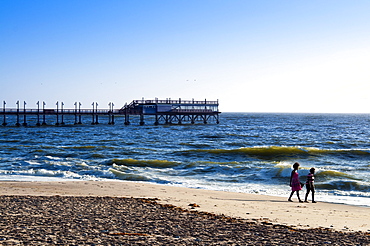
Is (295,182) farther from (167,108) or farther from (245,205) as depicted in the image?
(167,108)

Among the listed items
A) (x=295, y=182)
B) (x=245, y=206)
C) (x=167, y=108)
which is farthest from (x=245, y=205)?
(x=167, y=108)

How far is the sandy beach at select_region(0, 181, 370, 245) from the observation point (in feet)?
28.4

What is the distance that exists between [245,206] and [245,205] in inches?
8.7

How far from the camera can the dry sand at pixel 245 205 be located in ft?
30.0

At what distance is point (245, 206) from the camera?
37.5 feet

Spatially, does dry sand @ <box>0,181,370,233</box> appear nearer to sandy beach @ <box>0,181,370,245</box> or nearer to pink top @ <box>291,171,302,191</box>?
sandy beach @ <box>0,181,370,245</box>

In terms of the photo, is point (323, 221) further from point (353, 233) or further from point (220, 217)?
point (220, 217)

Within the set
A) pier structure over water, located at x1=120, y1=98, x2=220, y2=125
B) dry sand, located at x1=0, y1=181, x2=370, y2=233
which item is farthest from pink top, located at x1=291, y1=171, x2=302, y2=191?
pier structure over water, located at x1=120, y1=98, x2=220, y2=125

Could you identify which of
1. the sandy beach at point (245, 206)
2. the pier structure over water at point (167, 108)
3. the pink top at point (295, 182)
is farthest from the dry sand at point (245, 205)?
the pier structure over water at point (167, 108)

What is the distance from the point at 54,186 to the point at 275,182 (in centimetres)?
993

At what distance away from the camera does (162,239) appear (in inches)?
262

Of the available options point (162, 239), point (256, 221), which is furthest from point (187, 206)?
point (162, 239)

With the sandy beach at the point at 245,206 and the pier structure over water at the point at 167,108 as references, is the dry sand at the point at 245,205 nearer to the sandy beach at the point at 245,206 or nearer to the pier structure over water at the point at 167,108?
the sandy beach at the point at 245,206

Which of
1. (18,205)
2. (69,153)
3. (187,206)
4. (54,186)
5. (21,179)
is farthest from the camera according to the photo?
(69,153)
